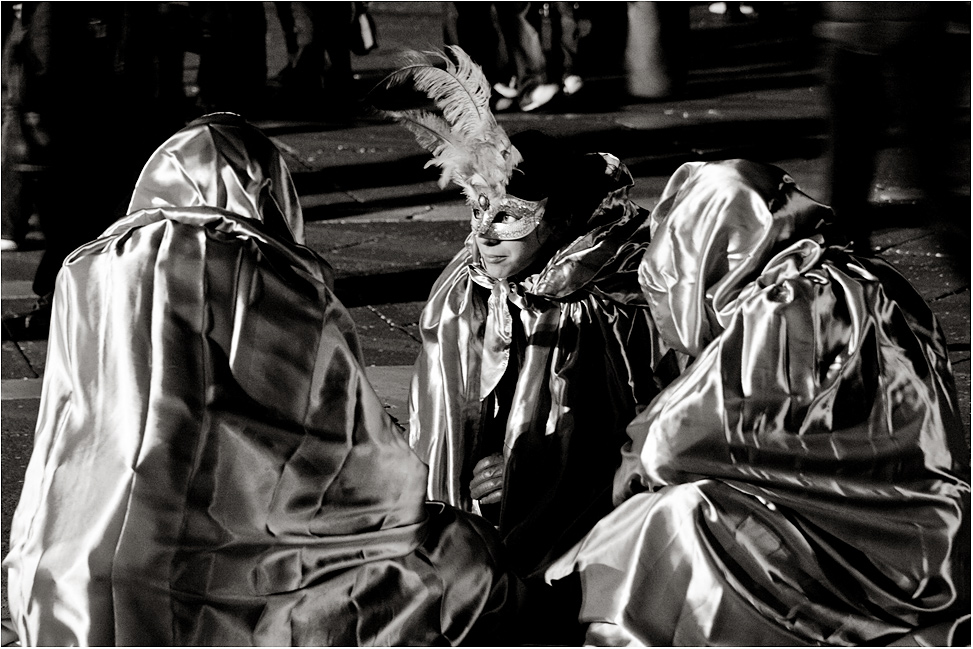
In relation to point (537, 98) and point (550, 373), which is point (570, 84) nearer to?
point (537, 98)

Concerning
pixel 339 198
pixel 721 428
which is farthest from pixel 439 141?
pixel 339 198

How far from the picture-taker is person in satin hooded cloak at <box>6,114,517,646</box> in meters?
2.32

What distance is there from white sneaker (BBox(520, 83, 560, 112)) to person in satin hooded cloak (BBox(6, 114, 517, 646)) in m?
6.59

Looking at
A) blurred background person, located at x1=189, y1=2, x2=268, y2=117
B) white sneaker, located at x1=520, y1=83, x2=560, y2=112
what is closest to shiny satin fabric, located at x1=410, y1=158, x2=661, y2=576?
blurred background person, located at x1=189, y1=2, x2=268, y2=117

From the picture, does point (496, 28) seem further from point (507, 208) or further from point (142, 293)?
point (142, 293)

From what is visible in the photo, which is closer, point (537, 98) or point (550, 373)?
point (550, 373)

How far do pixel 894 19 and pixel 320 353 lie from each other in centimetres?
121

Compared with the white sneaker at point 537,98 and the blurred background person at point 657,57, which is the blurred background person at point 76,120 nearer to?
the white sneaker at point 537,98

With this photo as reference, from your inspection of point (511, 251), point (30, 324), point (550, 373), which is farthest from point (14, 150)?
point (550, 373)

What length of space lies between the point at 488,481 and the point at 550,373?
12.2 inches

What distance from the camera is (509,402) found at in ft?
11.7

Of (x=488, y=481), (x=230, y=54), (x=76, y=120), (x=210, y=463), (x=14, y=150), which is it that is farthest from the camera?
(x=230, y=54)

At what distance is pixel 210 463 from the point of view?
7.66 feet

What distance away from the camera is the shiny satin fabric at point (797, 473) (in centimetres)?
272
